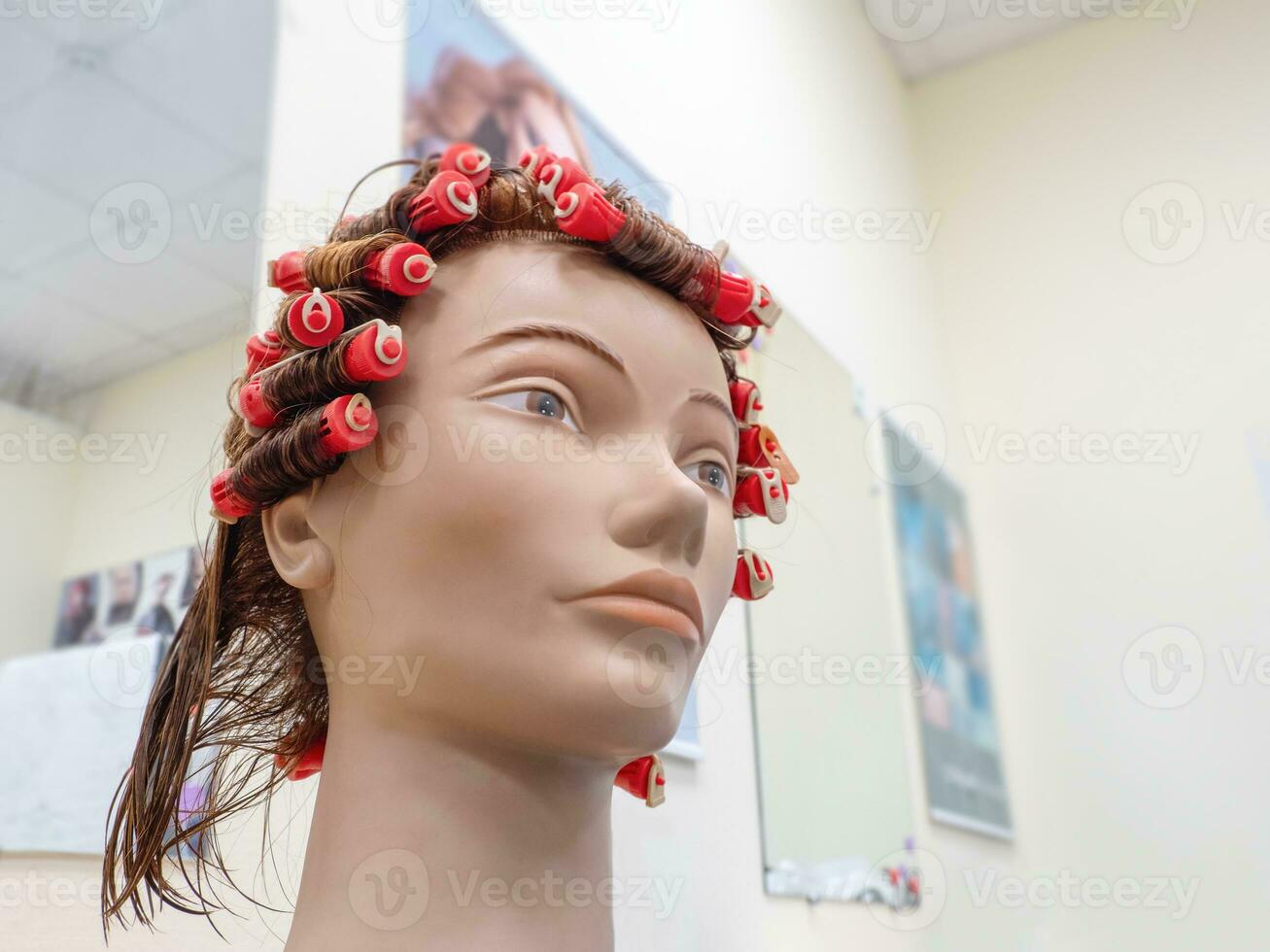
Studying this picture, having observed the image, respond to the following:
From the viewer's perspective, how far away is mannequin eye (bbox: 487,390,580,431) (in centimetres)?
106

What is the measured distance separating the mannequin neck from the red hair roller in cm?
30

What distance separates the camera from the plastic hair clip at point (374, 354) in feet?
3.43

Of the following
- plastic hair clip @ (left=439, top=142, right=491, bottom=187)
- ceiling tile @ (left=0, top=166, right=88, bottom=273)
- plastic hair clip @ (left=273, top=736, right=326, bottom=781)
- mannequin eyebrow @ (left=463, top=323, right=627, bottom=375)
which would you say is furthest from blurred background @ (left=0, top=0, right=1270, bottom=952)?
mannequin eyebrow @ (left=463, top=323, right=627, bottom=375)

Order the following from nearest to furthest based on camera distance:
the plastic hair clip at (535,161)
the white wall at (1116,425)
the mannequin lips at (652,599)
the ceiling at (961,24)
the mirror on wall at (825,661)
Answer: the mannequin lips at (652,599)
the plastic hair clip at (535,161)
the mirror on wall at (825,661)
the white wall at (1116,425)
the ceiling at (961,24)

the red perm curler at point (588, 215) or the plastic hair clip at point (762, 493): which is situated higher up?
the red perm curler at point (588, 215)

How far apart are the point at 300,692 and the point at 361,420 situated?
36cm

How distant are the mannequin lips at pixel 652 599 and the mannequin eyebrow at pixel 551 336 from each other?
0.21m

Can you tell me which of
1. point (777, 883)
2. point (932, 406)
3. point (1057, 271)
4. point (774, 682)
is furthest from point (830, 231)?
point (777, 883)

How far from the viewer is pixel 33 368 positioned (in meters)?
1.21

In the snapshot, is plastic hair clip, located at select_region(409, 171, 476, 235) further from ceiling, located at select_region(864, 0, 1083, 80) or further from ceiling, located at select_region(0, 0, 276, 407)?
ceiling, located at select_region(864, 0, 1083, 80)

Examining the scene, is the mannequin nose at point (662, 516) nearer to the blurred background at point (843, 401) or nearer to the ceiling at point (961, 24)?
the blurred background at point (843, 401)

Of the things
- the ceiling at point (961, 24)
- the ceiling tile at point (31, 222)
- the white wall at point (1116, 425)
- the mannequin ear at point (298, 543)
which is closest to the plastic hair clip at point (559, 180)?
the mannequin ear at point (298, 543)

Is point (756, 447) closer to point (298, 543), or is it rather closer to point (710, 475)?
point (710, 475)

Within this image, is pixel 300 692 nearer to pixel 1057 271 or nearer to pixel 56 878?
pixel 56 878
